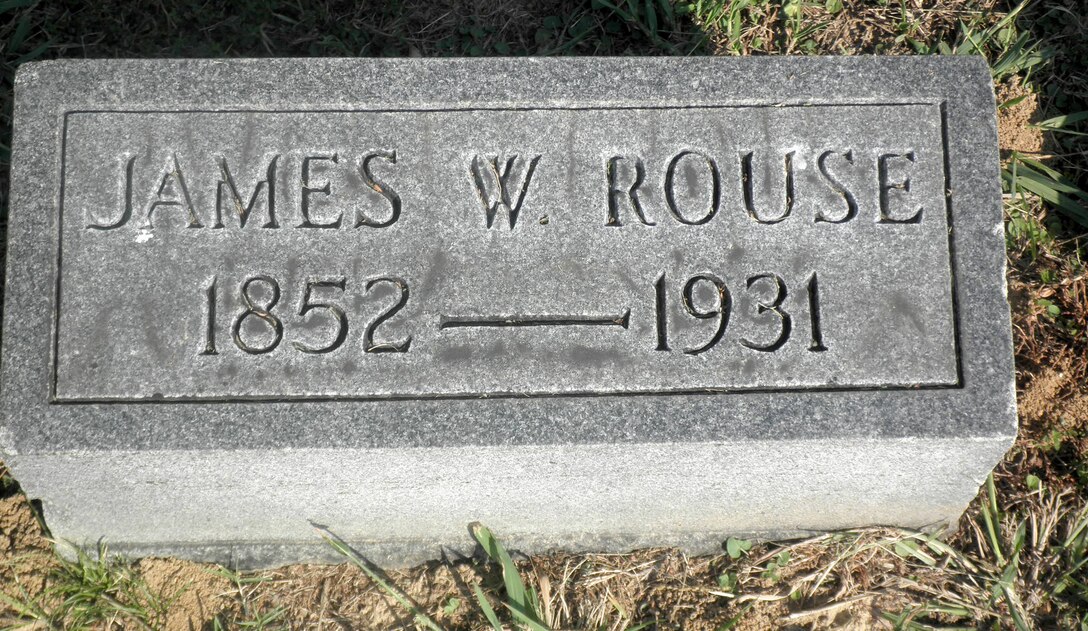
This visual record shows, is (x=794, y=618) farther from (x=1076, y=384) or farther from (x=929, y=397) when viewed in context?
(x=1076, y=384)

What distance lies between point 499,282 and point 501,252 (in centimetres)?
8

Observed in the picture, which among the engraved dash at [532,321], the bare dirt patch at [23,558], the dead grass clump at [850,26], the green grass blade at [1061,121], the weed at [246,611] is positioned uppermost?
the dead grass clump at [850,26]

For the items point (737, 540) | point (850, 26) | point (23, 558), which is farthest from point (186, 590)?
point (850, 26)

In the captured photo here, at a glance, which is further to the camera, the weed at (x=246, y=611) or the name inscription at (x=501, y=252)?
the weed at (x=246, y=611)

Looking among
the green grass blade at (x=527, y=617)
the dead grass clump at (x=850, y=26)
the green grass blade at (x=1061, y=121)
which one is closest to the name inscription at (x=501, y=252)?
the green grass blade at (x=527, y=617)

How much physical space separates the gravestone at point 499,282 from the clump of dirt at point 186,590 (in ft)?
0.95

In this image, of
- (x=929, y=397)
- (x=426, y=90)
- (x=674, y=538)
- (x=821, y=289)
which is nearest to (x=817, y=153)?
(x=821, y=289)

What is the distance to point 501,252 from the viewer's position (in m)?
2.08

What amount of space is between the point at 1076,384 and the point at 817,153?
129 centimetres

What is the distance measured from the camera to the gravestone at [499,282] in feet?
6.57

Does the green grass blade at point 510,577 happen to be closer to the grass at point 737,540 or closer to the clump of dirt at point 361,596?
the grass at point 737,540

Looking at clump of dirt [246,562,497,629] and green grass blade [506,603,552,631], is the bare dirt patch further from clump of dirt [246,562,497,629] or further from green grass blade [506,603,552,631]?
green grass blade [506,603,552,631]

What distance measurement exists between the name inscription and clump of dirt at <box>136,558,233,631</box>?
0.67 m

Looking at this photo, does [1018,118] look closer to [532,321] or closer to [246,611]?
[532,321]
